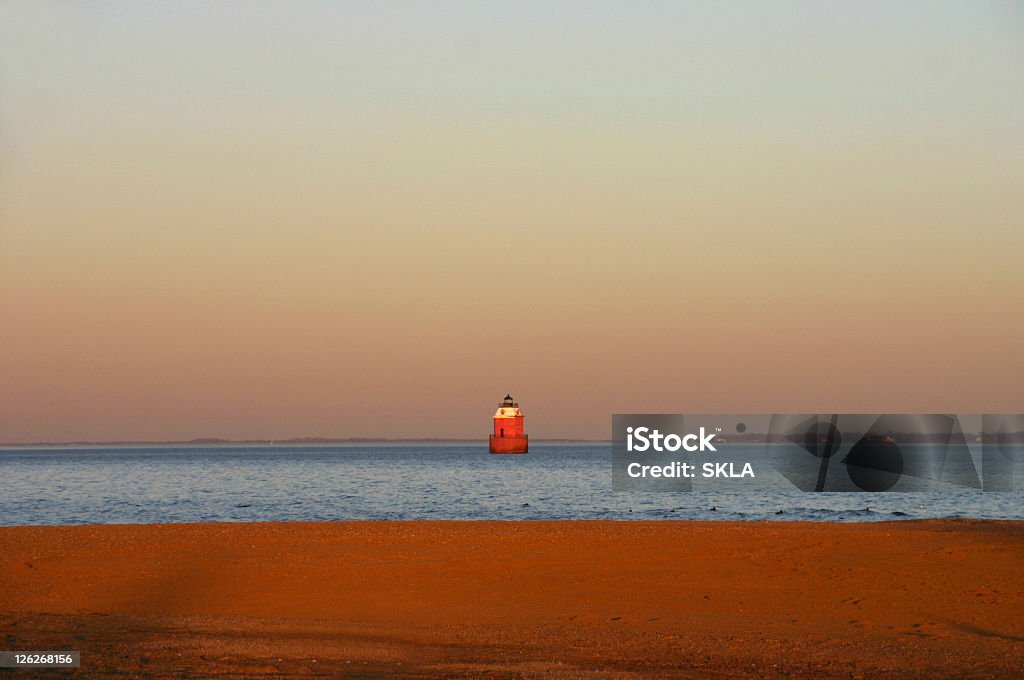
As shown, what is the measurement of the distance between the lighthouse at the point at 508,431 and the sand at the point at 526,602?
332 feet

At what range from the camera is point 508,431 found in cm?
12850

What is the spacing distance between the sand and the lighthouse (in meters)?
101

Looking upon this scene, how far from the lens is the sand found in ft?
37.7

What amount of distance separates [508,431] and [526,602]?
112975mm

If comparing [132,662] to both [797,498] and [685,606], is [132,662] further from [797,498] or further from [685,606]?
[797,498]

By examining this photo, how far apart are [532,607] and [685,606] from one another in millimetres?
2157

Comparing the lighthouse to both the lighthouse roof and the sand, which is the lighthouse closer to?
the lighthouse roof

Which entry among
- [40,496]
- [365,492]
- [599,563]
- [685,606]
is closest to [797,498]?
[365,492]

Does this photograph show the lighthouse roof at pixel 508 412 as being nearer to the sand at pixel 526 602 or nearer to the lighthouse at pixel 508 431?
the lighthouse at pixel 508 431

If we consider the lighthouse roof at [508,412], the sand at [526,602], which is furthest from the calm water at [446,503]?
the lighthouse roof at [508,412]

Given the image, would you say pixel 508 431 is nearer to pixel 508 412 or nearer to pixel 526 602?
pixel 508 412

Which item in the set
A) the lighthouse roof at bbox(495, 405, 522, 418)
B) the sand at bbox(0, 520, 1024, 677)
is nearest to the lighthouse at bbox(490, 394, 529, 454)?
the lighthouse roof at bbox(495, 405, 522, 418)

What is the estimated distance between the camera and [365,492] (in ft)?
205

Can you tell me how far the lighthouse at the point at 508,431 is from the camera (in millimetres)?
126500
